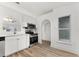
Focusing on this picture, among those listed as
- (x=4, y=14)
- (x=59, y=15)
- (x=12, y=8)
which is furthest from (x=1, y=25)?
(x=59, y=15)

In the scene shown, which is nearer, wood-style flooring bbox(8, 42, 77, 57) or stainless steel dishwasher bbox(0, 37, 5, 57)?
stainless steel dishwasher bbox(0, 37, 5, 57)

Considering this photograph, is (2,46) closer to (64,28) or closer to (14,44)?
(14,44)

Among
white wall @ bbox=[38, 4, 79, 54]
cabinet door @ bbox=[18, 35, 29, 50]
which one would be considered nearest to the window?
white wall @ bbox=[38, 4, 79, 54]

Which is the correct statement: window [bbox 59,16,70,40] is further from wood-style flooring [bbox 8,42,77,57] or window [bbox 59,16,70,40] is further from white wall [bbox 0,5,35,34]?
white wall [bbox 0,5,35,34]

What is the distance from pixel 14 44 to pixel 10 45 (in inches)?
9.5

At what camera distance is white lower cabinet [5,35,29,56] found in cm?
296

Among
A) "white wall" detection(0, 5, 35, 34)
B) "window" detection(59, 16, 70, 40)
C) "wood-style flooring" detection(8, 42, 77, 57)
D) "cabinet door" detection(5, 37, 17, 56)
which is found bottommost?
"wood-style flooring" detection(8, 42, 77, 57)

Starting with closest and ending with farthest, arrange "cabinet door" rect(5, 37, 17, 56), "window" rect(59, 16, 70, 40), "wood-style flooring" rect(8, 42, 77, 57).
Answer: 1. "cabinet door" rect(5, 37, 17, 56)
2. "wood-style flooring" rect(8, 42, 77, 57)
3. "window" rect(59, 16, 70, 40)

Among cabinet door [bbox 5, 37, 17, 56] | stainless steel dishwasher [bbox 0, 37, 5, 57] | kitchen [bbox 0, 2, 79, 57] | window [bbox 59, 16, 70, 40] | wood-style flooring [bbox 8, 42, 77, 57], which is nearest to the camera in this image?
stainless steel dishwasher [bbox 0, 37, 5, 57]

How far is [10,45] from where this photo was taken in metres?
3.11

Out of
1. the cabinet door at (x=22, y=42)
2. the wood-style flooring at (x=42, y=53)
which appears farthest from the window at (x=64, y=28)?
the cabinet door at (x=22, y=42)

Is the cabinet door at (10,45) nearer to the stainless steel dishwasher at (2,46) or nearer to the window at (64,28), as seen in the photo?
the stainless steel dishwasher at (2,46)

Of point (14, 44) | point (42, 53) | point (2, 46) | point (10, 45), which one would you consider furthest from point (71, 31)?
point (2, 46)

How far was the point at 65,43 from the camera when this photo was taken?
3.91m
